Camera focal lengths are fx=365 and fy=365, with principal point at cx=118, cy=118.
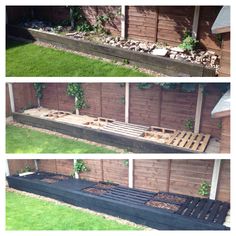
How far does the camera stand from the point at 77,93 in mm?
2801

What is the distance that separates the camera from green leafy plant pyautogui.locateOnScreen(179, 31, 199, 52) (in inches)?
116

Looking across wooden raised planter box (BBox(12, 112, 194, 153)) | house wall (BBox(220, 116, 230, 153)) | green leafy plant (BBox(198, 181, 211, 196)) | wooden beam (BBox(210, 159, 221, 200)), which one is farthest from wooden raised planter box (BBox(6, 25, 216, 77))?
green leafy plant (BBox(198, 181, 211, 196))

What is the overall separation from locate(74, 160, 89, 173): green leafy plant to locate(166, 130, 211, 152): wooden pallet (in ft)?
2.98

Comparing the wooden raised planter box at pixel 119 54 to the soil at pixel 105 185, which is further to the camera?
the soil at pixel 105 185

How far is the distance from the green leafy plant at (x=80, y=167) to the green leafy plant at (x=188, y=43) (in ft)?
4.30

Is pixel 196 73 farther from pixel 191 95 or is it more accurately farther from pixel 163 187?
pixel 163 187

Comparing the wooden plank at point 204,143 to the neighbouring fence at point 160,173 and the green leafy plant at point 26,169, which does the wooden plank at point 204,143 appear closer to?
the neighbouring fence at point 160,173

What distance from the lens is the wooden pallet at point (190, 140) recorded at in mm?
2610

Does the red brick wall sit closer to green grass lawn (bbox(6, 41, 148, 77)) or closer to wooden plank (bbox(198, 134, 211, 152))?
green grass lawn (bbox(6, 41, 148, 77))

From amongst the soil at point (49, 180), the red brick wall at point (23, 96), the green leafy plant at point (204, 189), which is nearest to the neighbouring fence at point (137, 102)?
the red brick wall at point (23, 96)

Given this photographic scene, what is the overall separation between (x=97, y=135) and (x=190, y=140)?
0.71m

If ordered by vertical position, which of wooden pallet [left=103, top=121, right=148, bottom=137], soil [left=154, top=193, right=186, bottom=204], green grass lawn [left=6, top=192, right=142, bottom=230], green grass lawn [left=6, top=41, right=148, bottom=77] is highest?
green grass lawn [left=6, top=41, right=148, bottom=77]
